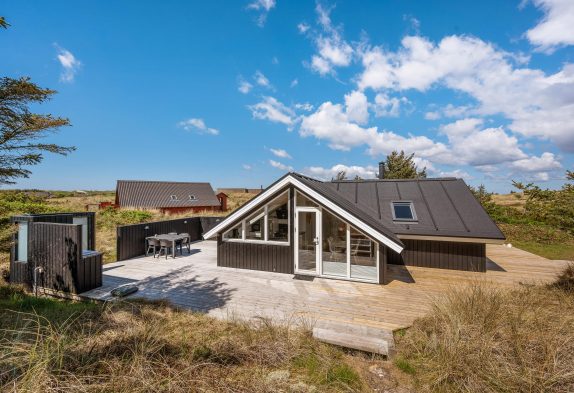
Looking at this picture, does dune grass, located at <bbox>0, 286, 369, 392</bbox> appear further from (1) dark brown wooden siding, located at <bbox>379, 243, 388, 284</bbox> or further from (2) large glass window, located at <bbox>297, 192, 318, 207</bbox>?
(2) large glass window, located at <bbox>297, 192, 318, 207</bbox>

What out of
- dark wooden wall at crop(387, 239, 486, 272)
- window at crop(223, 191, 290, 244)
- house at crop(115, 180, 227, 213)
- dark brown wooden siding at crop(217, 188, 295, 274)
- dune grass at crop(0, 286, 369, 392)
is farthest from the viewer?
house at crop(115, 180, 227, 213)

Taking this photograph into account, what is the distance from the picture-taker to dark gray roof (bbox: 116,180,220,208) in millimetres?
26750

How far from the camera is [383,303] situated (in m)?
6.62

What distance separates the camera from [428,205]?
35.1 ft

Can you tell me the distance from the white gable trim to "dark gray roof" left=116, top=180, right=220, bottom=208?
20.4 m

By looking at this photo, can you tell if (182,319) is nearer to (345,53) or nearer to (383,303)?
(383,303)

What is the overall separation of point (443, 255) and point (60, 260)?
12568 millimetres

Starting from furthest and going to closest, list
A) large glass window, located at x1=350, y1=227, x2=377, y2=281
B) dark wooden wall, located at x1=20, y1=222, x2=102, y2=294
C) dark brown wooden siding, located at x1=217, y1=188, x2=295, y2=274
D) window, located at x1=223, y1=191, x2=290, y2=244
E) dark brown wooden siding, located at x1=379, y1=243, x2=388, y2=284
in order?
window, located at x1=223, y1=191, x2=290, y2=244
dark brown wooden siding, located at x1=217, y1=188, x2=295, y2=274
large glass window, located at x1=350, y1=227, x2=377, y2=281
dark brown wooden siding, located at x1=379, y1=243, x2=388, y2=284
dark wooden wall, located at x1=20, y1=222, x2=102, y2=294

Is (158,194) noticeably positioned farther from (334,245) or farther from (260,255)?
(334,245)

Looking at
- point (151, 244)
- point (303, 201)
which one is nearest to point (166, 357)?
point (303, 201)

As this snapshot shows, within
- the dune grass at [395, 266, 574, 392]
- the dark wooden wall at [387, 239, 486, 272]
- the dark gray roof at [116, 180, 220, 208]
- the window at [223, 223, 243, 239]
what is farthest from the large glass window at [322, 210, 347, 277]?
the dark gray roof at [116, 180, 220, 208]

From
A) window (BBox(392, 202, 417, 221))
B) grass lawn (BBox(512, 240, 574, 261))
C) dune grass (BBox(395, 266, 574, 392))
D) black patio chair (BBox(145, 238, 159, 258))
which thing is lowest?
grass lawn (BBox(512, 240, 574, 261))

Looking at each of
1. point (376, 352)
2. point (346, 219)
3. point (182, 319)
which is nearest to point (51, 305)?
point (182, 319)

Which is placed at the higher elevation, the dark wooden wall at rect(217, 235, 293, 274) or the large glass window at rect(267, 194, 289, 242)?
the large glass window at rect(267, 194, 289, 242)
